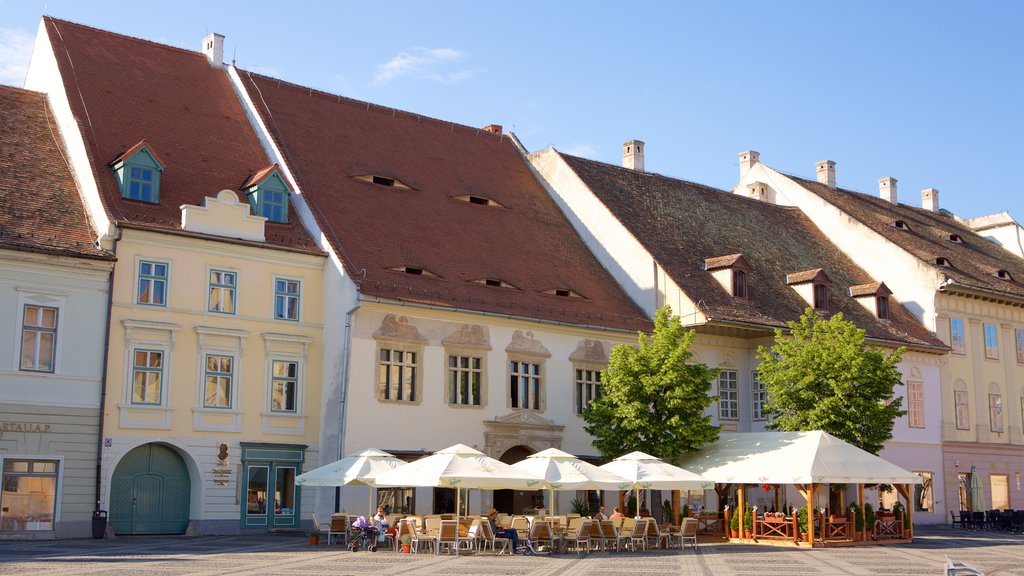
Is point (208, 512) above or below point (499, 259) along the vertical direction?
below

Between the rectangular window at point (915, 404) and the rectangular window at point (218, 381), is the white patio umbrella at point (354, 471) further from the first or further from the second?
the rectangular window at point (915, 404)

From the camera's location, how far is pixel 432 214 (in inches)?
1457

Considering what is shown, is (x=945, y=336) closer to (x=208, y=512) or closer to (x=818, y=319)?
(x=818, y=319)

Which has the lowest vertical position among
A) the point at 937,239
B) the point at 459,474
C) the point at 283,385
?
the point at 459,474

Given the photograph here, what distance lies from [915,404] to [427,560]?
26148 mm

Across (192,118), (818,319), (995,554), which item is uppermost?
(192,118)

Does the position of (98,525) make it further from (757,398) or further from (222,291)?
(757,398)

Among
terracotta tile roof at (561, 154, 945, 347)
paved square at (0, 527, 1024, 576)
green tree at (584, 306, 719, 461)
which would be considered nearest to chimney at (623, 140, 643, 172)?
terracotta tile roof at (561, 154, 945, 347)

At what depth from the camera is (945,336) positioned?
148 feet

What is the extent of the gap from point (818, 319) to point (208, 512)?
18948 mm

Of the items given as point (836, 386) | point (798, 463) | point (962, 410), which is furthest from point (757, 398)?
point (798, 463)

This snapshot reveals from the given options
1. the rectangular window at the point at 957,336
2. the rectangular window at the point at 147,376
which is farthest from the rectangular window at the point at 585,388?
the rectangular window at the point at 957,336

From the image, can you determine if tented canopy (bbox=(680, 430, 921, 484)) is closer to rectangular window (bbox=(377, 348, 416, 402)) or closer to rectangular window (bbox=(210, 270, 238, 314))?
rectangular window (bbox=(377, 348, 416, 402))

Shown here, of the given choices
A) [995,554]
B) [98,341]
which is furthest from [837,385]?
[98,341]
